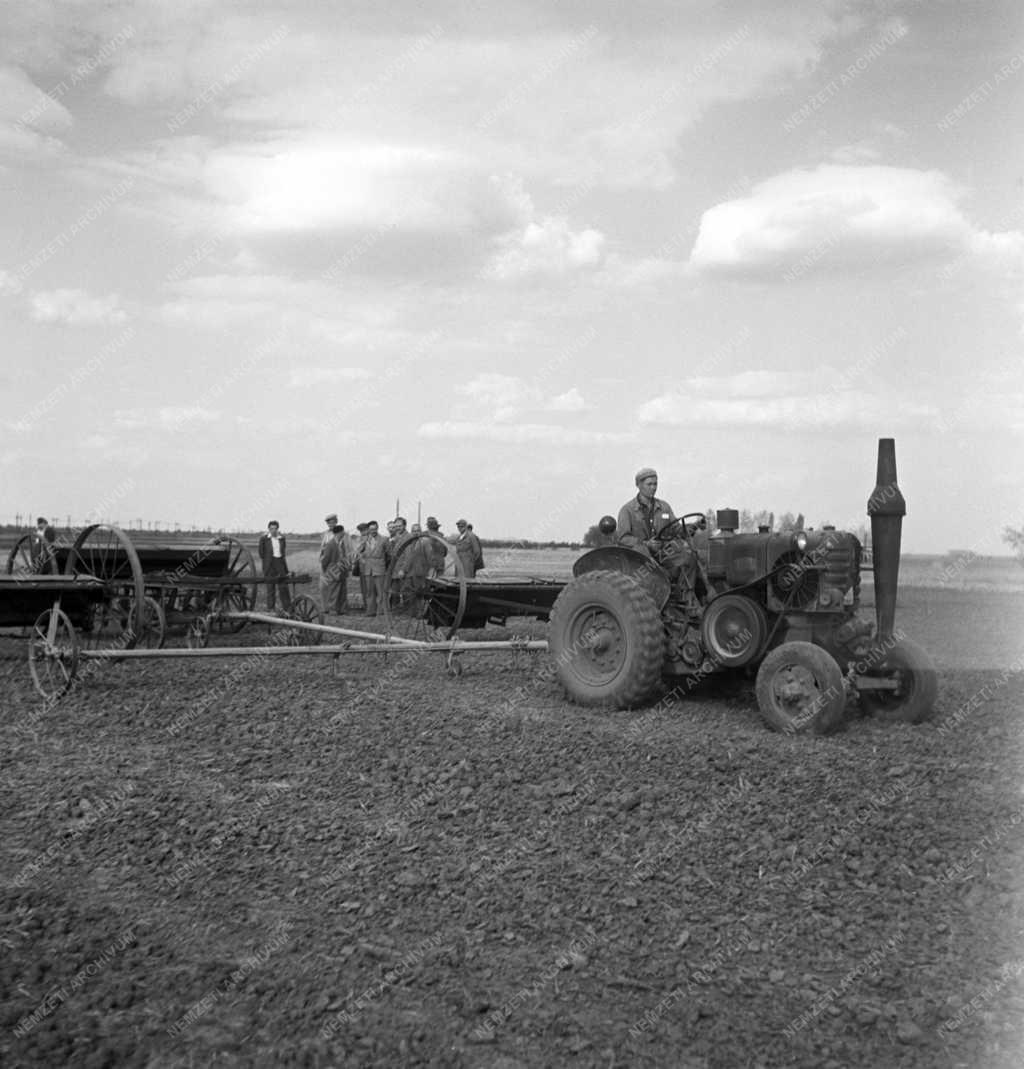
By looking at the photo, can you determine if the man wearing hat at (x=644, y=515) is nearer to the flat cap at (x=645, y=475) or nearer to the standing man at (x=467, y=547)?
the flat cap at (x=645, y=475)

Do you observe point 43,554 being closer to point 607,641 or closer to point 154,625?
point 154,625

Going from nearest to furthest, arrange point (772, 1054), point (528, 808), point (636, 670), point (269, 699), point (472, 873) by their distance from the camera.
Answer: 1. point (772, 1054)
2. point (472, 873)
3. point (528, 808)
4. point (636, 670)
5. point (269, 699)

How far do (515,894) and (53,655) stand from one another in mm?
5586

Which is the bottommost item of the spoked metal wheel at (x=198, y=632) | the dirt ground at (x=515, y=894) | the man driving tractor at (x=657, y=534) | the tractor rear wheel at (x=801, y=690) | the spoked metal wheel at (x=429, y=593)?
the dirt ground at (x=515, y=894)

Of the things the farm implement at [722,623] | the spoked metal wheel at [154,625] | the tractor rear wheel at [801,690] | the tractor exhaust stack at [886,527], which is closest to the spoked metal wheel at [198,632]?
the spoked metal wheel at [154,625]

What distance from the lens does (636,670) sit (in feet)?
24.5

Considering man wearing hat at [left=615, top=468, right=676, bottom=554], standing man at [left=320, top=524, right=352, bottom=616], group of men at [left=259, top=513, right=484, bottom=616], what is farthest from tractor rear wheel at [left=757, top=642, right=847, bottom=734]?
standing man at [left=320, top=524, right=352, bottom=616]

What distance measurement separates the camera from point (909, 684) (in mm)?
7156

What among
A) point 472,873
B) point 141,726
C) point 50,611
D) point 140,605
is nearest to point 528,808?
point 472,873

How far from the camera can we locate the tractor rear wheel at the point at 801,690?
655cm

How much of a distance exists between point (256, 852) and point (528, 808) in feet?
4.12

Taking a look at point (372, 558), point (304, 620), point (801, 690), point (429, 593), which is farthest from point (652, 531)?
point (372, 558)

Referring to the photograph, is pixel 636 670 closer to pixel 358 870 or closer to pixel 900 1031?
pixel 358 870

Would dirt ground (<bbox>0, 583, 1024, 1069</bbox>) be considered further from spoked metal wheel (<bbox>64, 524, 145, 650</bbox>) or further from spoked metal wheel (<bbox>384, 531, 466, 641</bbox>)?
spoked metal wheel (<bbox>384, 531, 466, 641</bbox>)
